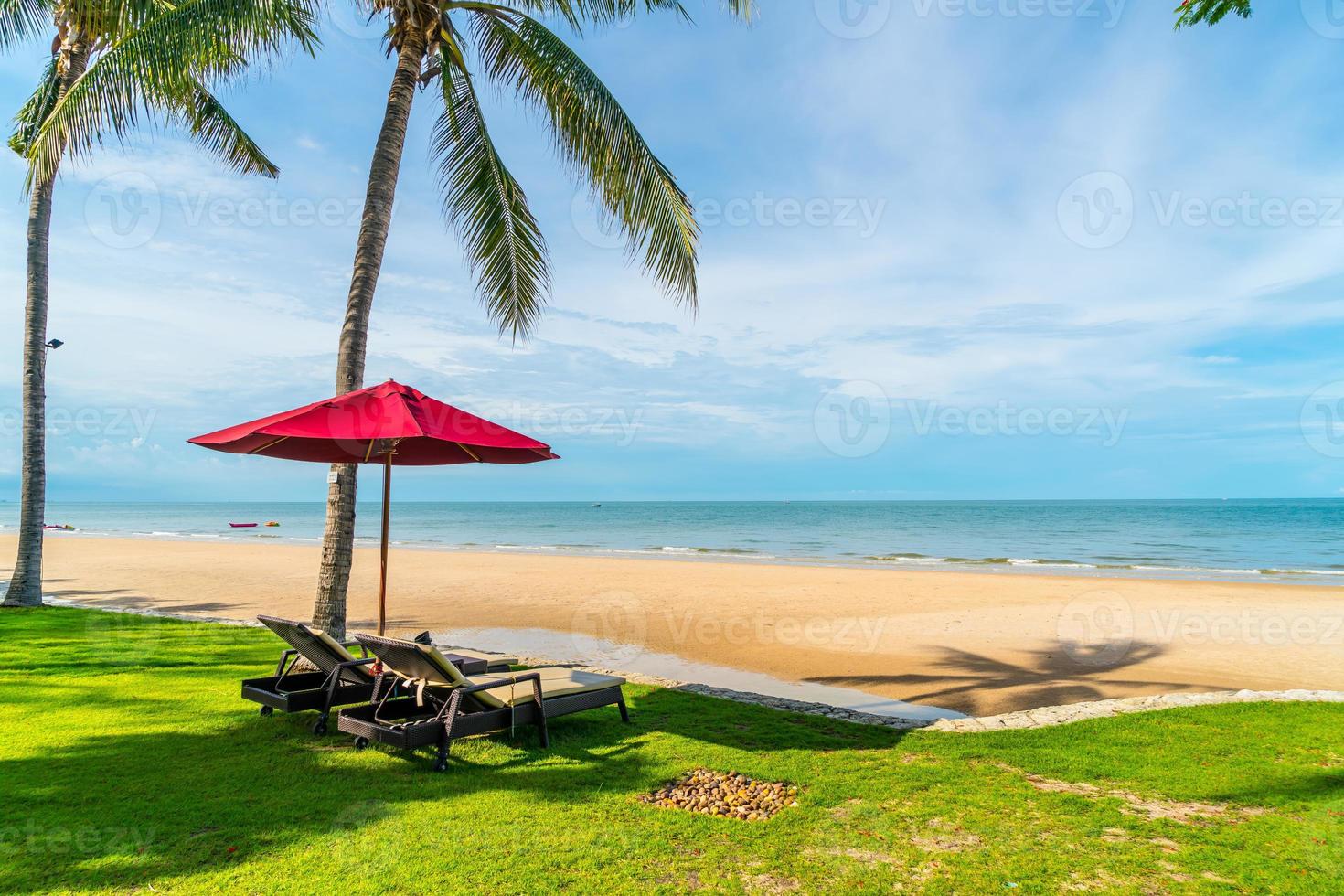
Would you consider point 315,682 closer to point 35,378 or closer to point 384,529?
point 384,529

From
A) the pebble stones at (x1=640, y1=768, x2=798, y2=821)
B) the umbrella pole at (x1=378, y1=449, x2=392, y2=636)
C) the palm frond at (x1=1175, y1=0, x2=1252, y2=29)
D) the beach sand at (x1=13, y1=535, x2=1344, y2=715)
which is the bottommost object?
the beach sand at (x1=13, y1=535, x2=1344, y2=715)

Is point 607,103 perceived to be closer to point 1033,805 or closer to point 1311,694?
point 1033,805

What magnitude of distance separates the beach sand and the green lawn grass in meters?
2.41

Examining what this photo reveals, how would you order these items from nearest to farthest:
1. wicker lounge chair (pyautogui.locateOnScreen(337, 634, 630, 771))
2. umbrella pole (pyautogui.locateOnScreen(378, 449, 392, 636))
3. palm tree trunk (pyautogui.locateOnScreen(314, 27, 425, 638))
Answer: wicker lounge chair (pyautogui.locateOnScreen(337, 634, 630, 771)) < umbrella pole (pyautogui.locateOnScreen(378, 449, 392, 636)) < palm tree trunk (pyautogui.locateOnScreen(314, 27, 425, 638))

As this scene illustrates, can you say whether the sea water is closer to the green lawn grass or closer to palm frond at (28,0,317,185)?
the green lawn grass

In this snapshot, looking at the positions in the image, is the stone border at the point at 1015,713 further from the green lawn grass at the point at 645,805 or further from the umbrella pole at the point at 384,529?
the umbrella pole at the point at 384,529

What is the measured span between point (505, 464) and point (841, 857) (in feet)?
12.6

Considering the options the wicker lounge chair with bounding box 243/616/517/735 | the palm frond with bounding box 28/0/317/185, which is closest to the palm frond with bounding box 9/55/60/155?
the palm frond with bounding box 28/0/317/185

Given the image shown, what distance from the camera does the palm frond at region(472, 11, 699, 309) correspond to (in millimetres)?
7770

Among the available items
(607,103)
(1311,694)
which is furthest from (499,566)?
(1311,694)

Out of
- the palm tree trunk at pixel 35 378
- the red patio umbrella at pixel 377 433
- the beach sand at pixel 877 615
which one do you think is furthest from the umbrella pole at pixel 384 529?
the palm tree trunk at pixel 35 378

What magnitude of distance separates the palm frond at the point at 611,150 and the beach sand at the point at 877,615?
487cm

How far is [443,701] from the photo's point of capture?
16.7 ft

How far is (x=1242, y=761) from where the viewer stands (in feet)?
15.8
